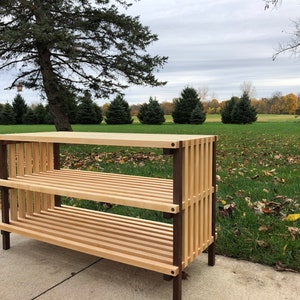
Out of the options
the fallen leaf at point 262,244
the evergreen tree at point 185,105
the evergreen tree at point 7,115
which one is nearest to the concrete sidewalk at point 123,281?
the fallen leaf at point 262,244

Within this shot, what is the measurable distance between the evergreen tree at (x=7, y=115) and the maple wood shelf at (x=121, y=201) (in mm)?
37011

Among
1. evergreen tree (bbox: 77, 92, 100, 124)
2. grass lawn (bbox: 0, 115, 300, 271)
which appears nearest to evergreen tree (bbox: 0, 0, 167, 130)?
grass lawn (bbox: 0, 115, 300, 271)

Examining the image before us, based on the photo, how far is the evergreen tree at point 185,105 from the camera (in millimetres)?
37375

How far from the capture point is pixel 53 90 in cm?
1295

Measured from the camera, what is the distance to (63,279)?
8.75 feet

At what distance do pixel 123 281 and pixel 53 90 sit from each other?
11290 millimetres

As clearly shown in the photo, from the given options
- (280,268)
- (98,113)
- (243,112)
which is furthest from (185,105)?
(280,268)

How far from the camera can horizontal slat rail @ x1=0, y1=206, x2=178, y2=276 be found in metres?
2.48

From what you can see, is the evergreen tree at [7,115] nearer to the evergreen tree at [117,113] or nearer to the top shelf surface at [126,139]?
the evergreen tree at [117,113]

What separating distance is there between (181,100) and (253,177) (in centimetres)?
3295

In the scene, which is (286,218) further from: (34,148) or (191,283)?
(34,148)

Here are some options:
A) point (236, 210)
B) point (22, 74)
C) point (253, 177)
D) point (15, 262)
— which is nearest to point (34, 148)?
point (15, 262)

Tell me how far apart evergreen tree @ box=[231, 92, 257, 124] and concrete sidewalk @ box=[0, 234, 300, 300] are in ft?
116

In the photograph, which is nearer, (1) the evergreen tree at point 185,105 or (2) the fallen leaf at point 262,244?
(2) the fallen leaf at point 262,244
